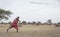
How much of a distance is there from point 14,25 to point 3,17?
44.2m

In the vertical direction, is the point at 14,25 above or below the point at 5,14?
below

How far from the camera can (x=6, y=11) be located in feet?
209

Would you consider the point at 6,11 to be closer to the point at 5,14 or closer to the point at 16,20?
the point at 5,14

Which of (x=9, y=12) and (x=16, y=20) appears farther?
(x=9, y=12)

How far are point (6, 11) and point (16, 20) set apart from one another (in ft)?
146

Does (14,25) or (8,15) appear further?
(8,15)

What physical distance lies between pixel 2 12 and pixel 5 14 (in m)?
1.71

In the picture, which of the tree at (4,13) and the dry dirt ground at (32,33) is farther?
the tree at (4,13)

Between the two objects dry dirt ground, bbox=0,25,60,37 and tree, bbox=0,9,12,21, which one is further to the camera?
tree, bbox=0,9,12,21

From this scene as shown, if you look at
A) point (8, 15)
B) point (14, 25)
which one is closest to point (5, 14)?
point (8, 15)

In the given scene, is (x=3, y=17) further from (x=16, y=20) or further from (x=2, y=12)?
(x=16, y=20)

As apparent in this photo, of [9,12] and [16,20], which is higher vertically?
[9,12]

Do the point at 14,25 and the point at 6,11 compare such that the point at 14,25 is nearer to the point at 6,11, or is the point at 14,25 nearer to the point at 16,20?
the point at 16,20

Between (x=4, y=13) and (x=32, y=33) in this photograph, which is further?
(x=4, y=13)
